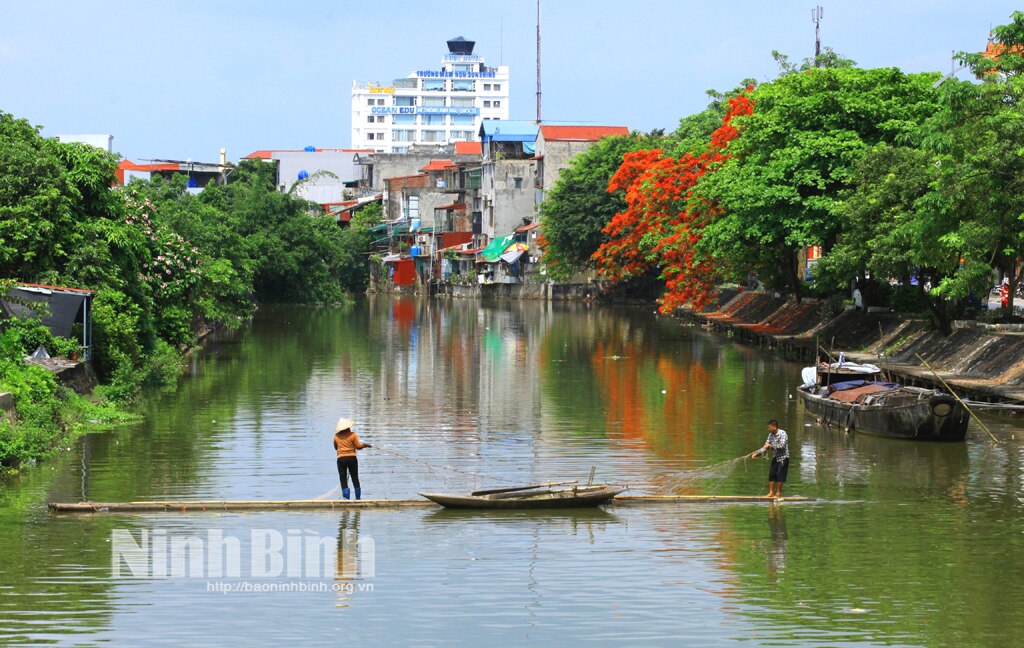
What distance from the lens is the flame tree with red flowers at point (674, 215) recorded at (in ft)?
186

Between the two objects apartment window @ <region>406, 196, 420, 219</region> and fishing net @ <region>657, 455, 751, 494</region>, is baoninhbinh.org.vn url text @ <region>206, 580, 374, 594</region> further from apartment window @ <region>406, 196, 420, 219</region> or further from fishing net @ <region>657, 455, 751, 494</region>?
apartment window @ <region>406, 196, 420, 219</region>

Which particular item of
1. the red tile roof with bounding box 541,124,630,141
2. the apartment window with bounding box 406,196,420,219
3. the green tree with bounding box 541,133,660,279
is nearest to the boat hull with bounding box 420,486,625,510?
the green tree with bounding box 541,133,660,279

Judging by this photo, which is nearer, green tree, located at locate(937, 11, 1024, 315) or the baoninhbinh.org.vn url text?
the baoninhbinh.org.vn url text

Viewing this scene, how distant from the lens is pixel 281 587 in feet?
54.4

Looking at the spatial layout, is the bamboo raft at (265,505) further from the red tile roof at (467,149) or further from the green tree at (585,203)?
the red tile roof at (467,149)

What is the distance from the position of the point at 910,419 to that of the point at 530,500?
10.9 meters

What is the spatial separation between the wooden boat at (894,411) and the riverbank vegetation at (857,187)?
14.7 feet

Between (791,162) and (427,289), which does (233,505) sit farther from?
(427,289)

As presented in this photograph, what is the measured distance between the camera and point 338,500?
20375 millimetres

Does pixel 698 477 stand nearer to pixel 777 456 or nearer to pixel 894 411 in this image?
pixel 777 456

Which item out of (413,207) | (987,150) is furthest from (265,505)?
(413,207)

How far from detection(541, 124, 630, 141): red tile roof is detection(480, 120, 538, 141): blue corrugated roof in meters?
3.83

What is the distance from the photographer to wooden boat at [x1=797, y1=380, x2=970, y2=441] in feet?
90.1

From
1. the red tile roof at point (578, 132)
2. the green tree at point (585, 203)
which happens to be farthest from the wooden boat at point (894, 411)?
the red tile roof at point (578, 132)
